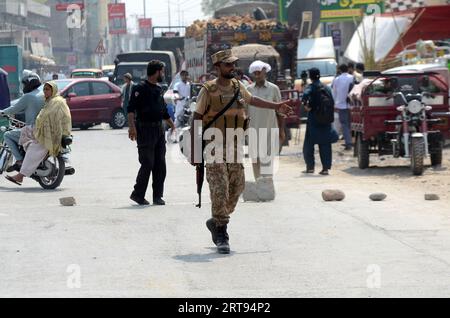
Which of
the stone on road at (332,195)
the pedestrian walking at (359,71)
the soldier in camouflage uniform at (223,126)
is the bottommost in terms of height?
the stone on road at (332,195)

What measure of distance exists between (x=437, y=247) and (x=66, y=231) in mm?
3628

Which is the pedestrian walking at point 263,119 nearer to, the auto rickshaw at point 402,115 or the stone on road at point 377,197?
the stone on road at point 377,197

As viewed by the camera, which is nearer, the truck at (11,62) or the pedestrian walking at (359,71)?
the pedestrian walking at (359,71)

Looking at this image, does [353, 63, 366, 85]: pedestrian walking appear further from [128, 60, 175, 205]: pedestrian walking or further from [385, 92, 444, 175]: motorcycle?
[128, 60, 175, 205]: pedestrian walking

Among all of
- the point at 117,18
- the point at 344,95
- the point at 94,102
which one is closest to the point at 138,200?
the point at 344,95

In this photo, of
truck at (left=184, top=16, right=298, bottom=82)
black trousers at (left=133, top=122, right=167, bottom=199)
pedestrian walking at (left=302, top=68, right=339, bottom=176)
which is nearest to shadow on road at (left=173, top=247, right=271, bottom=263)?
black trousers at (left=133, top=122, right=167, bottom=199)

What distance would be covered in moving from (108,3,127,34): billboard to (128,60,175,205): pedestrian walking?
97.2m

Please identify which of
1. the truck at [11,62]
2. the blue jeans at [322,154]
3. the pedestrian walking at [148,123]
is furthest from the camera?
the truck at [11,62]

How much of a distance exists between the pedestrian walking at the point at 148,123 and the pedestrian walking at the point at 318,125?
4.52m

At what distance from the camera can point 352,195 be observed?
15.0 meters

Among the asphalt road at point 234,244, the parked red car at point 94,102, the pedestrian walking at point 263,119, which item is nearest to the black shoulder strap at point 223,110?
the asphalt road at point 234,244

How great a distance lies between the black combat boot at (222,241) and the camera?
10070mm

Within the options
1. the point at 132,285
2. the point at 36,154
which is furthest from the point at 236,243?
the point at 36,154

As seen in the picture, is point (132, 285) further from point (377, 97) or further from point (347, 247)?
point (377, 97)
